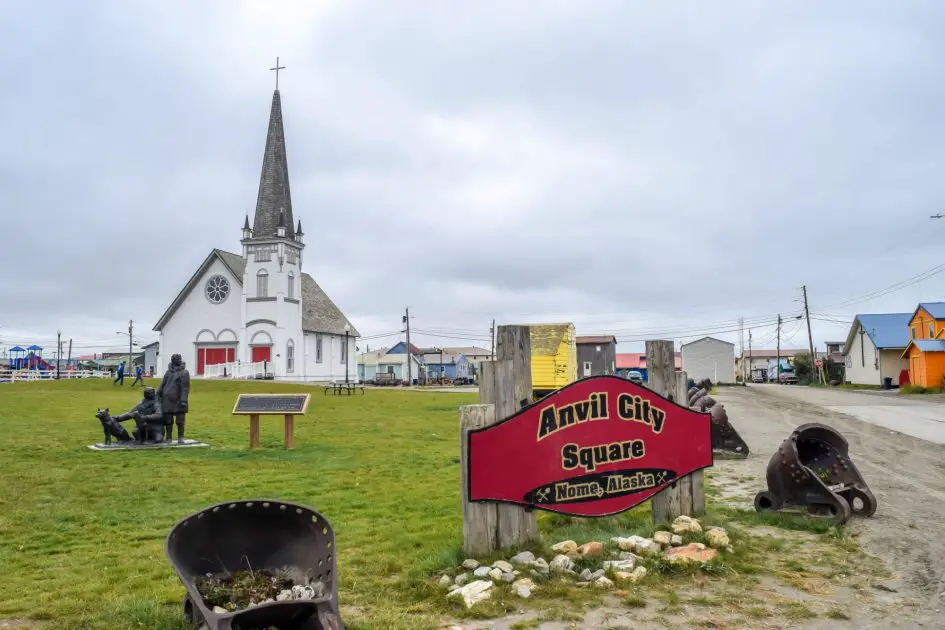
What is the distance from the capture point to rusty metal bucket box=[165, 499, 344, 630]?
418cm

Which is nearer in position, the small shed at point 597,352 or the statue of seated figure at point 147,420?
the statue of seated figure at point 147,420

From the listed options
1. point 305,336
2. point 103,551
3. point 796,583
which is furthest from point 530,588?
point 305,336

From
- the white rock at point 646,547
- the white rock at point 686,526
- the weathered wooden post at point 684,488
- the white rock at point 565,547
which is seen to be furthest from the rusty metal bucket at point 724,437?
the white rock at point 565,547

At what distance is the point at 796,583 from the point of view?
5.17 meters

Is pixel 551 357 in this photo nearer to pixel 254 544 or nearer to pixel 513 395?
pixel 513 395

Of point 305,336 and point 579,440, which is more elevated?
point 305,336

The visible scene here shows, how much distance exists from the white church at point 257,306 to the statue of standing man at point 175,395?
39245 mm

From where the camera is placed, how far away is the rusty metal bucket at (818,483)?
7.29 metres

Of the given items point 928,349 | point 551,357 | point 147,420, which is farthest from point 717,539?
point 928,349

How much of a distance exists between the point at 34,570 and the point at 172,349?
181ft

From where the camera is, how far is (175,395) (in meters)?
15.0

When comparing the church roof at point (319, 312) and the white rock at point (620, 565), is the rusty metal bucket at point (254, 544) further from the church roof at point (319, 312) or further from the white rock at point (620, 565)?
the church roof at point (319, 312)

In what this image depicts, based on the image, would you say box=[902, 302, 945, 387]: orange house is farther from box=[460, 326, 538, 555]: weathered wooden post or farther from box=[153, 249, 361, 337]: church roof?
box=[460, 326, 538, 555]: weathered wooden post

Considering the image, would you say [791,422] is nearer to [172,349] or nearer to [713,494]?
[713,494]
